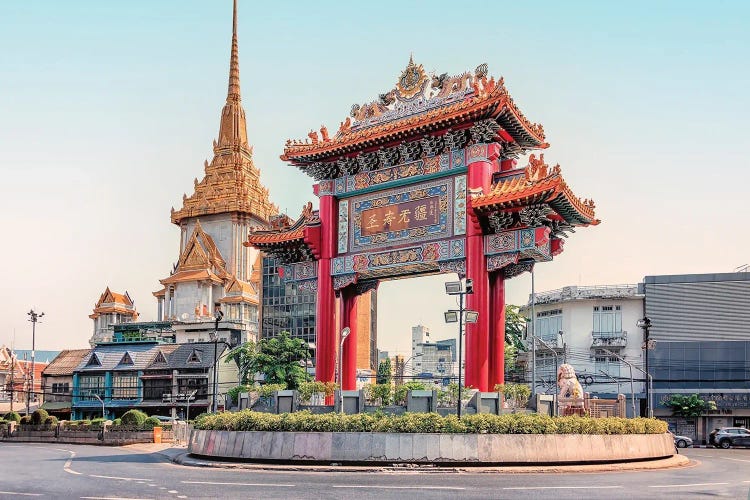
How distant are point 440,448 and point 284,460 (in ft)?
18.2

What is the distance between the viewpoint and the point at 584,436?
28469mm

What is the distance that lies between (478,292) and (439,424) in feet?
25.4

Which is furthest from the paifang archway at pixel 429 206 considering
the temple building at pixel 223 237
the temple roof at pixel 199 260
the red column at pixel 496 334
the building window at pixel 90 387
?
the temple roof at pixel 199 260

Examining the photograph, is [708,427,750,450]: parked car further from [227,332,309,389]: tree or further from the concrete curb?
[227,332,309,389]: tree

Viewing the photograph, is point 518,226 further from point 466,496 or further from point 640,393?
point 640,393

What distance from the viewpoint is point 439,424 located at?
28.1m

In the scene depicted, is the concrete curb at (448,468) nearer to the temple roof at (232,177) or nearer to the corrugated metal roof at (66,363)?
the corrugated metal roof at (66,363)

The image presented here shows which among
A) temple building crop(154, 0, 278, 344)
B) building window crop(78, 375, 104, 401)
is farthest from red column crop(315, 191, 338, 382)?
temple building crop(154, 0, 278, 344)

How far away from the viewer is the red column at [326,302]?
125 feet

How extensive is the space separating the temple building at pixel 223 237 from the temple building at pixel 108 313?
14.4ft

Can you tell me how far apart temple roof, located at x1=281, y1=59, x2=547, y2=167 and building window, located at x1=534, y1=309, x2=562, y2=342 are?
142ft

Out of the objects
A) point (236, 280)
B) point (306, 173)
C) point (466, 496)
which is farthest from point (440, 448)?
point (236, 280)

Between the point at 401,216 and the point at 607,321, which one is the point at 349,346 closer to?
the point at 401,216

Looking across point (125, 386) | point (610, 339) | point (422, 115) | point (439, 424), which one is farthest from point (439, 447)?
point (125, 386)
